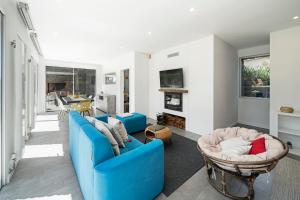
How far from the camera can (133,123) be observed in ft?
13.2

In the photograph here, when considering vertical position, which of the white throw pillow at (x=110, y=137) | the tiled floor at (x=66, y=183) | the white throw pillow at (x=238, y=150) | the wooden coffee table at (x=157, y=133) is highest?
the white throw pillow at (x=110, y=137)

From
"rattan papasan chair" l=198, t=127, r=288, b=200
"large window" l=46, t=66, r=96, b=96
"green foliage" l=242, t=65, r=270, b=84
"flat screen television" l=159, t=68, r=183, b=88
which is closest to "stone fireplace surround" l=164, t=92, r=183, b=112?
"flat screen television" l=159, t=68, r=183, b=88

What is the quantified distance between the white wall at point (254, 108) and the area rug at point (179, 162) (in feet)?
9.30

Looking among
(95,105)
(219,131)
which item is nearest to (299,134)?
(219,131)

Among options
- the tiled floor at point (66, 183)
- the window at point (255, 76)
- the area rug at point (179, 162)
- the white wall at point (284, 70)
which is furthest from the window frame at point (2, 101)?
the window at point (255, 76)

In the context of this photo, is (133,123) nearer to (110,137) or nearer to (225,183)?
(110,137)

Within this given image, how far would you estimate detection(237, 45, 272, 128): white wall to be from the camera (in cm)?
462

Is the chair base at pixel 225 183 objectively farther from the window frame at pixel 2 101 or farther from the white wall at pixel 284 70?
the window frame at pixel 2 101

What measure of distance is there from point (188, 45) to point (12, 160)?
15.5ft

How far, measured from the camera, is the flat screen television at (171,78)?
4.51 meters

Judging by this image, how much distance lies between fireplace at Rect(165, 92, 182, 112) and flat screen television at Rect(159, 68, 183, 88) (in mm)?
319

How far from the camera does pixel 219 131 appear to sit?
2480mm

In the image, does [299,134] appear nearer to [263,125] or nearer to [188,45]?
[263,125]

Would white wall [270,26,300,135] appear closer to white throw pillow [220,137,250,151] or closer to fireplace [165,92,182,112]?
white throw pillow [220,137,250,151]
